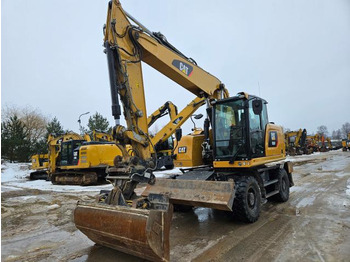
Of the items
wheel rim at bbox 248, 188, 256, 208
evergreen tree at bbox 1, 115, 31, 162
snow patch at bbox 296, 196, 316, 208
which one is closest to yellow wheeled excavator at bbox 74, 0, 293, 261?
wheel rim at bbox 248, 188, 256, 208

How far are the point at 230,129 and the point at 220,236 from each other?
7.16ft

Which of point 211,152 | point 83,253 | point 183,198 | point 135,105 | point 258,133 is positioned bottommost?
point 83,253

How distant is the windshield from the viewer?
5.12m

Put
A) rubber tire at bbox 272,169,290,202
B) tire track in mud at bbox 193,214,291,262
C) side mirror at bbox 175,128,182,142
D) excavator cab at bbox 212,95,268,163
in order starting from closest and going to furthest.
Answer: tire track in mud at bbox 193,214,291,262 → excavator cab at bbox 212,95,268,163 → side mirror at bbox 175,128,182,142 → rubber tire at bbox 272,169,290,202

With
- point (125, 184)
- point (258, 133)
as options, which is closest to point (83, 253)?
point (125, 184)

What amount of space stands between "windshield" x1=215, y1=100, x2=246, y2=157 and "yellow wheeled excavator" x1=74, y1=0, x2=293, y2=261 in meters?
0.02

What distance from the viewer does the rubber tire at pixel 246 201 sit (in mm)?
4471

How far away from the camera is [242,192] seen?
4484 millimetres

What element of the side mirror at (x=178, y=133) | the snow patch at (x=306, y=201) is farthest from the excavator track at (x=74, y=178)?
the snow patch at (x=306, y=201)

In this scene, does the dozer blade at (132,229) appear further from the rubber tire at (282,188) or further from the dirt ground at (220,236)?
the rubber tire at (282,188)

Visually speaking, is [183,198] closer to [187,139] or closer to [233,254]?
[233,254]

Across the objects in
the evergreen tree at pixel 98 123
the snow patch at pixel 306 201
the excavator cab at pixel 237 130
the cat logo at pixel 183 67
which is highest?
the evergreen tree at pixel 98 123

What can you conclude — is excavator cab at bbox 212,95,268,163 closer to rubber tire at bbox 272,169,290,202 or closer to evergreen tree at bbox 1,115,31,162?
rubber tire at bbox 272,169,290,202

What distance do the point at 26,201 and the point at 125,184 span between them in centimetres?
520
